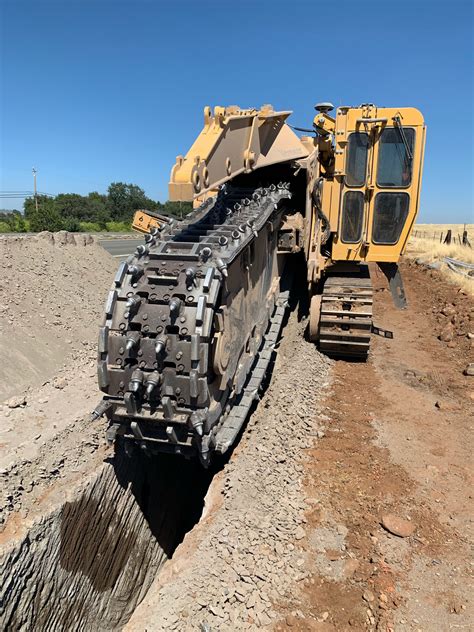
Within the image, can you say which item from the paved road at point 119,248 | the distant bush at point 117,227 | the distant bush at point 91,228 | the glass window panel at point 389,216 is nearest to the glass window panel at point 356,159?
the glass window panel at point 389,216

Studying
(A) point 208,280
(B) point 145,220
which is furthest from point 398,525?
(B) point 145,220

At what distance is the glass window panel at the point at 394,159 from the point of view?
24.6 ft

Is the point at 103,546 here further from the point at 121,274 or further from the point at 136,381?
the point at 121,274

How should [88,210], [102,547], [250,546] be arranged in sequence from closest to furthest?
1. [250,546]
2. [102,547]
3. [88,210]

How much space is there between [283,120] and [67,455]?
16.5ft

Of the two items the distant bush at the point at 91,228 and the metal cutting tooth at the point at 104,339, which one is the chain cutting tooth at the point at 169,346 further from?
the distant bush at the point at 91,228

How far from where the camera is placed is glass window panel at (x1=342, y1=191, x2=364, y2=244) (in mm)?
7909

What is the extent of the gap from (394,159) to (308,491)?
541 cm

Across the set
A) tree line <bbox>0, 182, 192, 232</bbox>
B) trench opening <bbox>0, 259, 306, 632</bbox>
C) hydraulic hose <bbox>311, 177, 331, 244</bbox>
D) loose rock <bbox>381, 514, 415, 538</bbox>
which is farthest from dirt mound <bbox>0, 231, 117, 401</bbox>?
tree line <bbox>0, 182, 192, 232</bbox>

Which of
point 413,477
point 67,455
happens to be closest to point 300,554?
point 413,477

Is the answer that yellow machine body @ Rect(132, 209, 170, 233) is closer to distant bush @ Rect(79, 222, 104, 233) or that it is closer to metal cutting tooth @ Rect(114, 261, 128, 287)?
metal cutting tooth @ Rect(114, 261, 128, 287)

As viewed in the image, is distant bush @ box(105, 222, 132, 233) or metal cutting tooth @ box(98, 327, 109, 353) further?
distant bush @ box(105, 222, 132, 233)

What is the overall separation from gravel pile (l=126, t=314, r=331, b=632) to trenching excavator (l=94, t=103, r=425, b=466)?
18.7 inches

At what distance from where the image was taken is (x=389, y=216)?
7.88 meters
